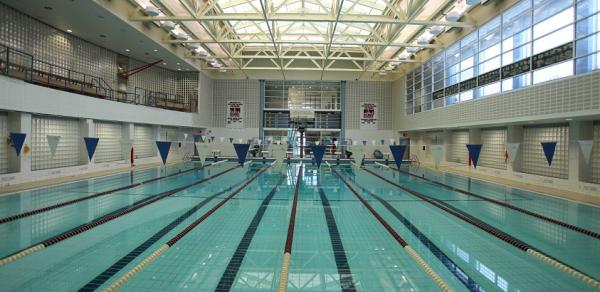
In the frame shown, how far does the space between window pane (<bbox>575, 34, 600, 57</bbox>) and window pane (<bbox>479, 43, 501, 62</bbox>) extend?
2.87 m

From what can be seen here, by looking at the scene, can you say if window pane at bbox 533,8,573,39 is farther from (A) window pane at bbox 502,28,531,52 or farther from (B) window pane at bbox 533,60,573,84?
(B) window pane at bbox 533,60,573,84

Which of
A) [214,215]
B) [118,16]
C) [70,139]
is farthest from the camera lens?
[70,139]

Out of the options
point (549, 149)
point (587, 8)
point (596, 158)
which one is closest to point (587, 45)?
point (587, 8)

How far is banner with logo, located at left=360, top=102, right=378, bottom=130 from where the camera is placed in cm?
2042

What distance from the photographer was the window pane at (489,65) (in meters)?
9.84

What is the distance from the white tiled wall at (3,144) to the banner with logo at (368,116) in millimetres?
17558

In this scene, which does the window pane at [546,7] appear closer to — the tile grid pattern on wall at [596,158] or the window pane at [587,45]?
the window pane at [587,45]

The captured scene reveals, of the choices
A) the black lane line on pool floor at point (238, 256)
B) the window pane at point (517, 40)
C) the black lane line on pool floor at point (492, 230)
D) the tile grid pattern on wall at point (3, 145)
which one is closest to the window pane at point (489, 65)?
the window pane at point (517, 40)

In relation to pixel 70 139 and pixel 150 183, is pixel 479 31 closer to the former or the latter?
pixel 150 183

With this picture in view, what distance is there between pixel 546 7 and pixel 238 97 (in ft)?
54.2

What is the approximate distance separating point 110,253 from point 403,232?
3.77m

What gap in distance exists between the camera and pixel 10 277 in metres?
2.72

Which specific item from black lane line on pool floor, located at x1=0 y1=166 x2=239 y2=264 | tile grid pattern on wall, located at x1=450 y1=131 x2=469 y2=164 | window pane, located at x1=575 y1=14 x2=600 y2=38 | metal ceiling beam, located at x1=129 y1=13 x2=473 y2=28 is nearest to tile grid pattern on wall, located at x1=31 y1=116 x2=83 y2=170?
metal ceiling beam, located at x1=129 y1=13 x2=473 y2=28

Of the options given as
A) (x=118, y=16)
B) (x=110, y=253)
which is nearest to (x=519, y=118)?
(x=110, y=253)
